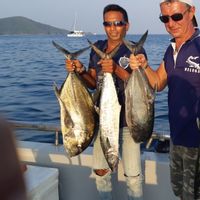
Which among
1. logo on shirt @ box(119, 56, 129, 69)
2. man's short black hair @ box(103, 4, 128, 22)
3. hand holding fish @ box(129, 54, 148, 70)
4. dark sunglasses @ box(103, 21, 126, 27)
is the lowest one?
logo on shirt @ box(119, 56, 129, 69)

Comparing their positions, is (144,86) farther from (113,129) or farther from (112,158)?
(112,158)

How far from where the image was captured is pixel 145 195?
130 inches

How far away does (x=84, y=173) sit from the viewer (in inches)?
135

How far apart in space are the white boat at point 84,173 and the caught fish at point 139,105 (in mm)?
524

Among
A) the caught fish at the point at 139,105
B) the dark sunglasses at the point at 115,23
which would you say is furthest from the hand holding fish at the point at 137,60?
the dark sunglasses at the point at 115,23

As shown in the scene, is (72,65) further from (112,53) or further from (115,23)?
(115,23)

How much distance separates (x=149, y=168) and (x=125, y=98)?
885 millimetres

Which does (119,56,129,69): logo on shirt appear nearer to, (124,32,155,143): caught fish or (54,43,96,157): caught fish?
(124,32,155,143): caught fish

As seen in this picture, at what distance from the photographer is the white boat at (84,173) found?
3.23m

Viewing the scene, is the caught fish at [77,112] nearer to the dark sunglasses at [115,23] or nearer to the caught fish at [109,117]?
the caught fish at [109,117]

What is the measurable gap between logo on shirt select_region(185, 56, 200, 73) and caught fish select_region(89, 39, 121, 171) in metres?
0.53

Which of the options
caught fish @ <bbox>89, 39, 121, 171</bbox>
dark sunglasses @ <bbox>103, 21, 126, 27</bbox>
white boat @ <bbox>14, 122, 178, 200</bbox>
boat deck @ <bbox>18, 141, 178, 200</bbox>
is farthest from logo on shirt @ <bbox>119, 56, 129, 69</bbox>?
boat deck @ <bbox>18, 141, 178, 200</bbox>

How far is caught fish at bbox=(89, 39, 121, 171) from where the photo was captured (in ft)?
8.47

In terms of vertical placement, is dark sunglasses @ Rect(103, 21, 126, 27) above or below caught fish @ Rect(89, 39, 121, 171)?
above
